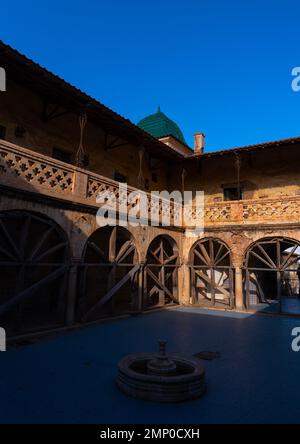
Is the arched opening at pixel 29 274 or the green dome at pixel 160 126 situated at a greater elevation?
the green dome at pixel 160 126

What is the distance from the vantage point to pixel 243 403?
452cm

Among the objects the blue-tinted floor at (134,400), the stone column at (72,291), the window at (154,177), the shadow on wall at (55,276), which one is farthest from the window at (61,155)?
the blue-tinted floor at (134,400)

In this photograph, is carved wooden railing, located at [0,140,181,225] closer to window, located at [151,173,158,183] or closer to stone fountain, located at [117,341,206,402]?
stone fountain, located at [117,341,206,402]

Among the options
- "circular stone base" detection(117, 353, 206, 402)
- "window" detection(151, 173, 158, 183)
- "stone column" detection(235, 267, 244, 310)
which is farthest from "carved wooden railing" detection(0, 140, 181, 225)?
"window" detection(151, 173, 158, 183)

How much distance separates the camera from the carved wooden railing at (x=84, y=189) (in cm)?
778

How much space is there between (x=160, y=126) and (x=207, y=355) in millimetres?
20284

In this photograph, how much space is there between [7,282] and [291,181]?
13214mm

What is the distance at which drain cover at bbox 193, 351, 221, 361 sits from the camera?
6.67 m

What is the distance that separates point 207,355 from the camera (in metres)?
6.89

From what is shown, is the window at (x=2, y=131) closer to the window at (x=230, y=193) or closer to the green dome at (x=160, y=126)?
the window at (x=230, y=193)

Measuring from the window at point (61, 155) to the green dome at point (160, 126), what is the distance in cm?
1195

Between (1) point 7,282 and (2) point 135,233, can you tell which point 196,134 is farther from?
(1) point 7,282

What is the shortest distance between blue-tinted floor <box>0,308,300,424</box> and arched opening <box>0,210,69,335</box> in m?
1.13

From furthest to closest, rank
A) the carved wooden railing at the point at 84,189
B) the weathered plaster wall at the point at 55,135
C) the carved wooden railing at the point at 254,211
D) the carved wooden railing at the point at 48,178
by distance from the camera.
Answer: the carved wooden railing at the point at 254,211, the weathered plaster wall at the point at 55,135, the carved wooden railing at the point at 84,189, the carved wooden railing at the point at 48,178
